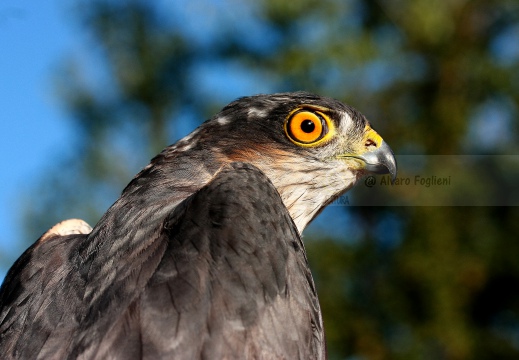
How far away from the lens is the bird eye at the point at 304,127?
461cm

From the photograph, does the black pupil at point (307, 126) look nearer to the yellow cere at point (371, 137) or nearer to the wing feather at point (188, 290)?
the yellow cere at point (371, 137)

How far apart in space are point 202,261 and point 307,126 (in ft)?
5.23

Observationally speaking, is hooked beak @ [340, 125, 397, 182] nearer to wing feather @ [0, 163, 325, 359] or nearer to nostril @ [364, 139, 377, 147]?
nostril @ [364, 139, 377, 147]

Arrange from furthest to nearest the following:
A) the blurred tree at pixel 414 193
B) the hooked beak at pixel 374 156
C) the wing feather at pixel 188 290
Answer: the blurred tree at pixel 414 193, the hooked beak at pixel 374 156, the wing feather at pixel 188 290

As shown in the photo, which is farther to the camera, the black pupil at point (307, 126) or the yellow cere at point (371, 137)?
the yellow cere at point (371, 137)

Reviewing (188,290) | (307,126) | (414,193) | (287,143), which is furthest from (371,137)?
(414,193)

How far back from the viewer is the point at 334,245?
14.9m

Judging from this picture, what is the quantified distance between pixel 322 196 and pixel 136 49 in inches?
664

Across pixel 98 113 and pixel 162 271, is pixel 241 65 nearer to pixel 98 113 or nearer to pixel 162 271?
pixel 98 113

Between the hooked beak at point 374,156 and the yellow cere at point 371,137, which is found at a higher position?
the yellow cere at point 371,137

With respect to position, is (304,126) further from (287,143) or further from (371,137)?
(371,137)

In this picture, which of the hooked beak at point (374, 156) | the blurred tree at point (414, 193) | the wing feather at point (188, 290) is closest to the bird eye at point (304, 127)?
the hooked beak at point (374, 156)

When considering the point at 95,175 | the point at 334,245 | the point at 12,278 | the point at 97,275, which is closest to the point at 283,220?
the point at 97,275

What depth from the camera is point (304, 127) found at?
4629mm
